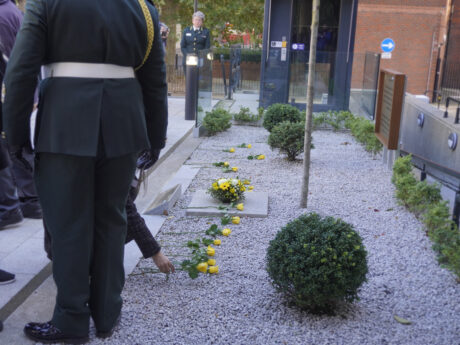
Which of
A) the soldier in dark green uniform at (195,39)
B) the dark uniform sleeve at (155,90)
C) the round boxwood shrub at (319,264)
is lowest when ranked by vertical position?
the round boxwood shrub at (319,264)

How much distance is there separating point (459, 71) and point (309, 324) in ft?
90.6

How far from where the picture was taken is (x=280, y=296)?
3598 millimetres

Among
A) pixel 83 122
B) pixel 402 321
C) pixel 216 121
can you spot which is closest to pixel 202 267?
pixel 402 321

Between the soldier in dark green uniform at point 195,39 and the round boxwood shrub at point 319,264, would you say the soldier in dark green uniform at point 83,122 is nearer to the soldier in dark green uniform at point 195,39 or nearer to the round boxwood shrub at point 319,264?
the round boxwood shrub at point 319,264

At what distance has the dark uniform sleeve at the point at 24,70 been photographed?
252 centimetres

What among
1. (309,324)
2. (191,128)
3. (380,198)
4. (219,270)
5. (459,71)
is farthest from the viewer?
(459,71)

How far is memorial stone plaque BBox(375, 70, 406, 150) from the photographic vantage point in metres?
6.85

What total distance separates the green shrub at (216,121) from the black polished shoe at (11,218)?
17.5ft

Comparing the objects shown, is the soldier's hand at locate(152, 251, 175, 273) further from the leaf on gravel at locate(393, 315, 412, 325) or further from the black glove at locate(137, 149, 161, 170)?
the leaf on gravel at locate(393, 315, 412, 325)

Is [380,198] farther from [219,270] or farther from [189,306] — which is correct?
[189,306]

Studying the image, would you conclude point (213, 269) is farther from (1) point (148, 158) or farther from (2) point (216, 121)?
(2) point (216, 121)

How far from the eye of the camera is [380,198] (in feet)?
20.0

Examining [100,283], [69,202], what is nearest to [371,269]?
[100,283]

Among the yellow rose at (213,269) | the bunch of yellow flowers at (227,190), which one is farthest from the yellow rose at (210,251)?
the bunch of yellow flowers at (227,190)
